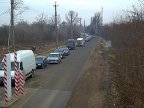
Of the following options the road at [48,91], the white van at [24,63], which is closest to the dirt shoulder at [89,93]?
the road at [48,91]

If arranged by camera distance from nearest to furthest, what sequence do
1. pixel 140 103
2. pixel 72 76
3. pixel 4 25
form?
pixel 140 103
pixel 72 76
pixel 4 25

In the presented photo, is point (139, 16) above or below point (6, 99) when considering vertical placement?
above

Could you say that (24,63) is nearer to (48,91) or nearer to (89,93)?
(48,91)

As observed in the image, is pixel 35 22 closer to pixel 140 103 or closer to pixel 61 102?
pixel 61 102

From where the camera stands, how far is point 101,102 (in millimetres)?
22500

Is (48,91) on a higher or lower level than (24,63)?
lower

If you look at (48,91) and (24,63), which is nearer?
(48,91)

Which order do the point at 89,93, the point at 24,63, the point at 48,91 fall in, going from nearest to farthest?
the point at 89,93, the point at 48,91, the point at 24,63

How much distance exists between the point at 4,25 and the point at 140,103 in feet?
258

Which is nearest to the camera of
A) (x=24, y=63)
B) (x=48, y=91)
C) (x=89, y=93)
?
(x=89, y=93)

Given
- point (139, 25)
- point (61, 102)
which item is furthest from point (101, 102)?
point (139, 25)

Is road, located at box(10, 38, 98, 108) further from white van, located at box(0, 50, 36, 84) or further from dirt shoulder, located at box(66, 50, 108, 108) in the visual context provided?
white van, located at box(0, 50, 36, 84)

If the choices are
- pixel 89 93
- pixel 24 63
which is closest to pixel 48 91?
pixel 89 93

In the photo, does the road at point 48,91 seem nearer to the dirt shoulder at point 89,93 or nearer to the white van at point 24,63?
the dirt shoulder at point 89,93
